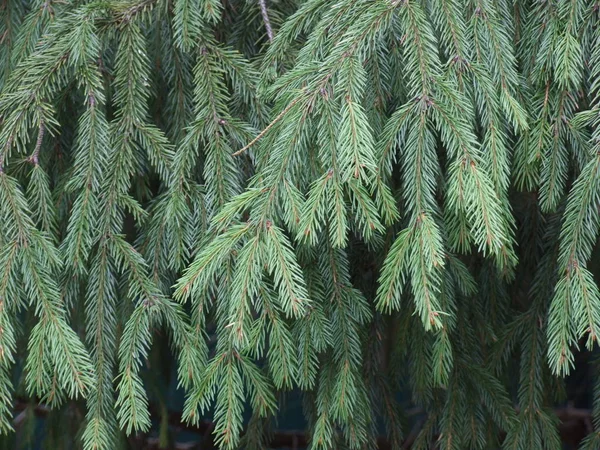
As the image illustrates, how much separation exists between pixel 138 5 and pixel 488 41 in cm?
82

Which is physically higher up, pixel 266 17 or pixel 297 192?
pixel 266 17

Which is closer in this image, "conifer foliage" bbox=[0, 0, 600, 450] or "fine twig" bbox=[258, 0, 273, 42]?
"conifer foliage" bbox=[0, 0, 600, 450]

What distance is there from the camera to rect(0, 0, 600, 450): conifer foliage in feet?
4.49

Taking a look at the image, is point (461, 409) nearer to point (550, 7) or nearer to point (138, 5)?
point (550, 7)

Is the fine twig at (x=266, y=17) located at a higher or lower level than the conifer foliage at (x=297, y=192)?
higher

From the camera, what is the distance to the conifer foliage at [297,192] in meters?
1.37

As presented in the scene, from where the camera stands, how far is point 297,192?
139cm

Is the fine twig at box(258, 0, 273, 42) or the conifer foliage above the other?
the fine twig at box(258, 0, 273, 42)

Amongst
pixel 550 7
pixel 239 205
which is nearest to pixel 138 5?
pixel 239 205

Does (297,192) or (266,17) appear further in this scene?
(266,17)

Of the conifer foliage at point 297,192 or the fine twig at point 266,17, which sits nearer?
the conifer foliage at point 297,192

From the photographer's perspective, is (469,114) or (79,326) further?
(79,326)

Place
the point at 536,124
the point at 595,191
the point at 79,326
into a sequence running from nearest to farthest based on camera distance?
the point at 595,191 < the point at 536,124 < the point at 79,326

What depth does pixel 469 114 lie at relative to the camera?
4.57 feet
